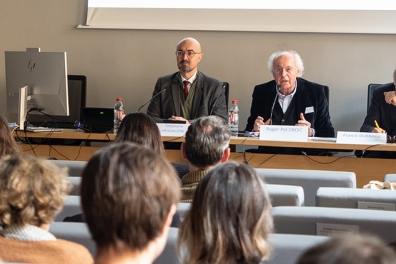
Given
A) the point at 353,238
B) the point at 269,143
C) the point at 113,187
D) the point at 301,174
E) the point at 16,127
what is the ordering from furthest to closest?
1. the point at 16,127
2. the point at 269,143
3. the point at 301,174
4. the point at 113,187
5. the point at 353,238

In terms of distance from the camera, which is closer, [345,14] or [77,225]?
[77,225]

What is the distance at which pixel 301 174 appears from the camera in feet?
5.80

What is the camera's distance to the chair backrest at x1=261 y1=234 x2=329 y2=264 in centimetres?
88

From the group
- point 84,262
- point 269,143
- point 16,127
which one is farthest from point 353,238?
point 16,127

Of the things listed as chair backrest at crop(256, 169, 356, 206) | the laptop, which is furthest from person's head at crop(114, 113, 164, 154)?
the laptop

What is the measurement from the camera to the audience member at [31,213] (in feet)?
3.00

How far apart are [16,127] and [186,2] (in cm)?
209

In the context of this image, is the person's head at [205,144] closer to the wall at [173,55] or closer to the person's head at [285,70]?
the person's head at [285,70]

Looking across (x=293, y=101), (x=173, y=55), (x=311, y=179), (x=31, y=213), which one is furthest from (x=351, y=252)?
(x=173, y=55)

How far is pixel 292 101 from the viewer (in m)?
3.38

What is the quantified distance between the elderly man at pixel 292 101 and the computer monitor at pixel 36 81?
161cm

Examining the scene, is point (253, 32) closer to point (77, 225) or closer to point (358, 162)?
point (358, 162)

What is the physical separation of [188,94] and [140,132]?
1.82 meters

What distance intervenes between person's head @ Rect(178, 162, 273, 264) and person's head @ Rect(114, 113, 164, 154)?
961mm
